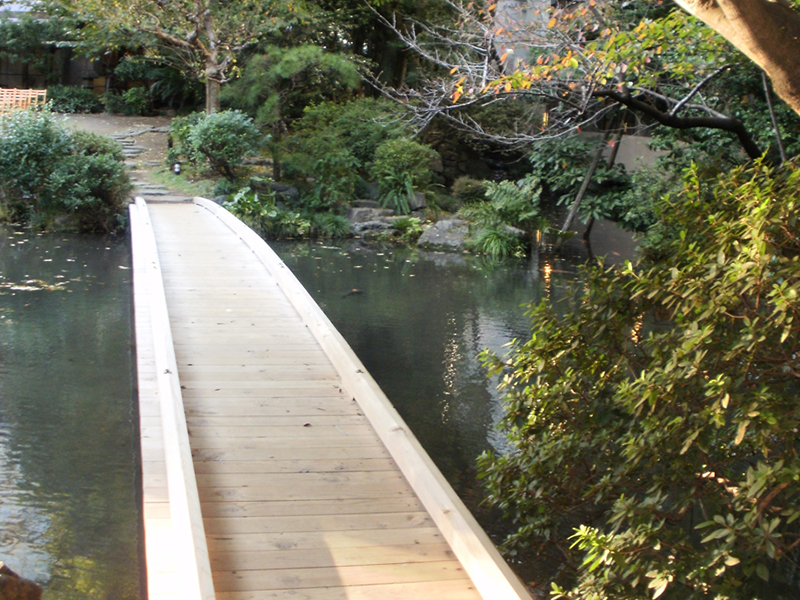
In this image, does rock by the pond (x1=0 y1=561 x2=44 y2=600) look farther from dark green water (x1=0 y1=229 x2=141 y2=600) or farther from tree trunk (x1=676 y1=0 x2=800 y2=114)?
tree trunk (x1=676 y1=0 x2=800 y2=114)

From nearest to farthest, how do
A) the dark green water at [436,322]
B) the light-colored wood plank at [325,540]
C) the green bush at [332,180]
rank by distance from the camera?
the light-colored wood plank at [325,540]
the dark green water at [436,322]
the green bush at [332,180]

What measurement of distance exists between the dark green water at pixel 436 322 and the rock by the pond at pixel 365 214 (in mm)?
1236

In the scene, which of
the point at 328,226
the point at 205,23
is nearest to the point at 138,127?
the point at 205,23

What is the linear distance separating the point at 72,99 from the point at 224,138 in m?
9.33

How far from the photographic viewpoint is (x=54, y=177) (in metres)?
11.9

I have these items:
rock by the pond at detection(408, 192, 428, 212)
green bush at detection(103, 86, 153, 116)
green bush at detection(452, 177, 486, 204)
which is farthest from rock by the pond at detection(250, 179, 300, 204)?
green bush at detection(103, 86, 153, 116)

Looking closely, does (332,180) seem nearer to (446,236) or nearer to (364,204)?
(364,204)

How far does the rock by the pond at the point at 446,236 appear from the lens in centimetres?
1362

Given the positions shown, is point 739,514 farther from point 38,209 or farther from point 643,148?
point 643,148

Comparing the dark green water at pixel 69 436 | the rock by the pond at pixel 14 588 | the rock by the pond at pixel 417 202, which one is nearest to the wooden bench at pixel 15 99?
the dark green water at pixel 69 436

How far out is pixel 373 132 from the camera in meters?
15.4

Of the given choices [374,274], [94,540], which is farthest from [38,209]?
[94,540]

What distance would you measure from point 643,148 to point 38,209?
40.4 feet

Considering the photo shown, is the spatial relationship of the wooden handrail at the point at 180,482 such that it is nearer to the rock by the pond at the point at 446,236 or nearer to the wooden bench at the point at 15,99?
the rock by the pond at the point at 446,236
